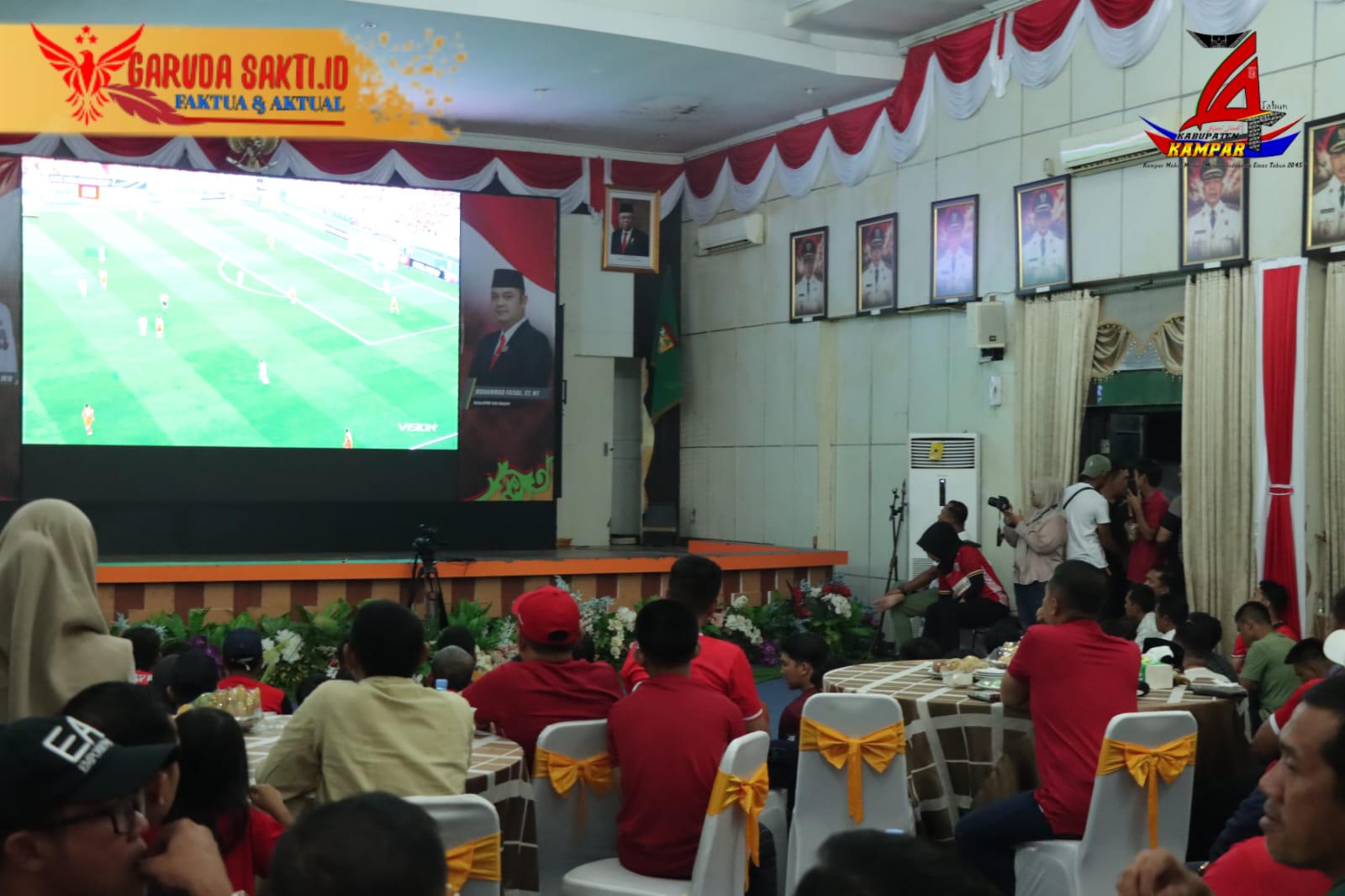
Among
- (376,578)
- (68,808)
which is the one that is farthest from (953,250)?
(68,808)

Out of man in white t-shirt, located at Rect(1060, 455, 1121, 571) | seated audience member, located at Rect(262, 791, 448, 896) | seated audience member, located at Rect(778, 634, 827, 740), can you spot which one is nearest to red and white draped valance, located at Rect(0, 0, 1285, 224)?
man in white t-shirt, located at Rect(1060, 455, 1121, 571)

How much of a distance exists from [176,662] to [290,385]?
7534 mm

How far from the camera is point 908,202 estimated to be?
37.4ft

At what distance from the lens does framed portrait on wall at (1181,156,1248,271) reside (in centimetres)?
838

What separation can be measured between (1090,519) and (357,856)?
26.8 feet

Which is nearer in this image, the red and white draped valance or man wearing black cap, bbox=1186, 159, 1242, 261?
man wearing black cap, bbox=1186, 159, 1242, 261

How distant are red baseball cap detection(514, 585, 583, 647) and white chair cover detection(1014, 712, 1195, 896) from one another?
1.47m

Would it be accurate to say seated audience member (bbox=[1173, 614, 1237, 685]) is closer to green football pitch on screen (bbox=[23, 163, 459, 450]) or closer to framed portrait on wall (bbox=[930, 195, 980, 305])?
framed portrait on wall (bbox=[930, 195, 980, 305])

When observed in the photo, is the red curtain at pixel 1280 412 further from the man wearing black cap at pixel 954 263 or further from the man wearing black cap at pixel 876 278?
the man wearing black cap at pixel 876 278

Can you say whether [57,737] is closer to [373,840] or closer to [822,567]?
[373,840]

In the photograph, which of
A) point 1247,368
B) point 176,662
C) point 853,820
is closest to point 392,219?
point 1247,368

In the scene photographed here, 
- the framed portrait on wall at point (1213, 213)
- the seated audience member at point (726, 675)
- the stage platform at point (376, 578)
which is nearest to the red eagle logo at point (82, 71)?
the seated audience member at point (726, 675)

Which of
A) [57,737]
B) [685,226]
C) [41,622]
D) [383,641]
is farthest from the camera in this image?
[685,226]

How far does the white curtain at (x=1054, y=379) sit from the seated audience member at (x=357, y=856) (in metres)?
8.83
